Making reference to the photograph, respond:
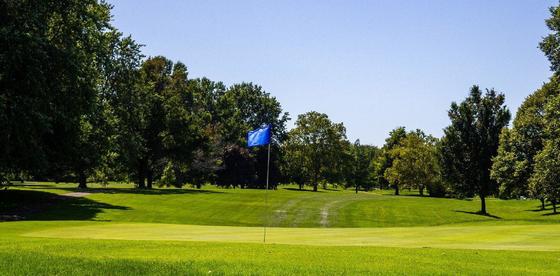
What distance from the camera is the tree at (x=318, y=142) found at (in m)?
106

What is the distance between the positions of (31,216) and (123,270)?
28.4m

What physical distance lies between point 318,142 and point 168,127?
42919mm

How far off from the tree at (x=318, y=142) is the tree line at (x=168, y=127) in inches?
8.4

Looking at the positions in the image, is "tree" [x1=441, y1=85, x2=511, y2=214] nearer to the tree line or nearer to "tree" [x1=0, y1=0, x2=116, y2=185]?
the tree line

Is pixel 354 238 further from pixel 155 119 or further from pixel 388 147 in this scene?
pixel 388 147

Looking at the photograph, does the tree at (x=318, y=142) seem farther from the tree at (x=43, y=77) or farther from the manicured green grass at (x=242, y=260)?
the manicured green grass at (x=242, y=260)

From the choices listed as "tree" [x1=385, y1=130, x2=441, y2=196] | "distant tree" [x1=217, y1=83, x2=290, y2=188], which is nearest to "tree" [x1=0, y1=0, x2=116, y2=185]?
"distant tree" [x1=217, y1=83, x2=290, y2=188]

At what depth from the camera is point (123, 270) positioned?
12.5m

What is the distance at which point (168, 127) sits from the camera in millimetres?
70438

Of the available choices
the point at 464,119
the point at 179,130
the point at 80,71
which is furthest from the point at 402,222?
the point at 179,130

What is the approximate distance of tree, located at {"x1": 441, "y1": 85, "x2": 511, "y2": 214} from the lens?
59.1 meters

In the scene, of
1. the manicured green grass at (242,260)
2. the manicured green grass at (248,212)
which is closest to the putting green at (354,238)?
the manicured green grass at (242,260)

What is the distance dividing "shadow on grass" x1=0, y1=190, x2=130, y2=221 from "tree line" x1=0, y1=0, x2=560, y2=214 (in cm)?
199

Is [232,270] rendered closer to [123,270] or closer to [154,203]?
[123,270]
